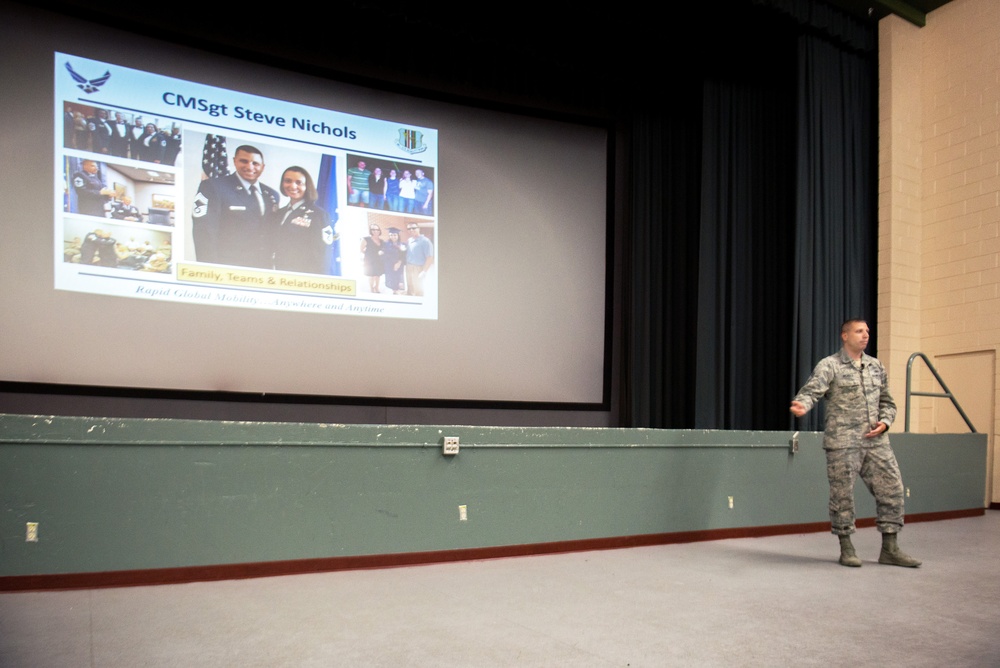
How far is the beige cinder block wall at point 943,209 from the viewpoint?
6805 mm

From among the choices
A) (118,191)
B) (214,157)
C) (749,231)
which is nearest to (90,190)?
(118,191)

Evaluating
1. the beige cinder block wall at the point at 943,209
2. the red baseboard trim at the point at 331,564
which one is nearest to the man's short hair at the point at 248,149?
the red baseboard trim at the point at 331,564

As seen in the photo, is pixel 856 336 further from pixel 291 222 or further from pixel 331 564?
pixel 291 222

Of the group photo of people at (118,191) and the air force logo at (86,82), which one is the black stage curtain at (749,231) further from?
the air force logo at (86,82)

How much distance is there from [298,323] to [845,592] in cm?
340

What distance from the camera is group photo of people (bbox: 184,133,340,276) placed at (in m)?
4.88

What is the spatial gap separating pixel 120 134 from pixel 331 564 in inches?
106

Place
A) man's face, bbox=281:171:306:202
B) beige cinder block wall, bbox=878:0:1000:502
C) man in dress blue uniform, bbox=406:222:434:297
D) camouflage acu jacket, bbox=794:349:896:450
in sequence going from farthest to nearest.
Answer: beige cinder block wall, bbox=878:0:1000:502, man in dress blue uniform, bbox=406:222:434:297, man's face, bbox=281:171:306:202, camouflage acu jacket, bbox=794:349:896:450

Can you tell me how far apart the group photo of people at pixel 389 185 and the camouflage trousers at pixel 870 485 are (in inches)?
120

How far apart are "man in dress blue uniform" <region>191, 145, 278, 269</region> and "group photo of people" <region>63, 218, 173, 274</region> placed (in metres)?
0.21

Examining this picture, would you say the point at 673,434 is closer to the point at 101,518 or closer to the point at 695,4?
the point at 101,518

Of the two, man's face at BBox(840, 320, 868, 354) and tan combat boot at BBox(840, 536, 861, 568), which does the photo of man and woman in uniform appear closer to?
man's face at BBox(840, 320, 868, 354)

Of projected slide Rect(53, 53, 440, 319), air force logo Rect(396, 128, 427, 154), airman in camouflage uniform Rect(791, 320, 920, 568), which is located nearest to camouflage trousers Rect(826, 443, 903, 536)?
airman in camouflage uniform Rect(791, 320, 920, 568)

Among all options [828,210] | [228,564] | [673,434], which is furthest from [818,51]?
[228,564]
